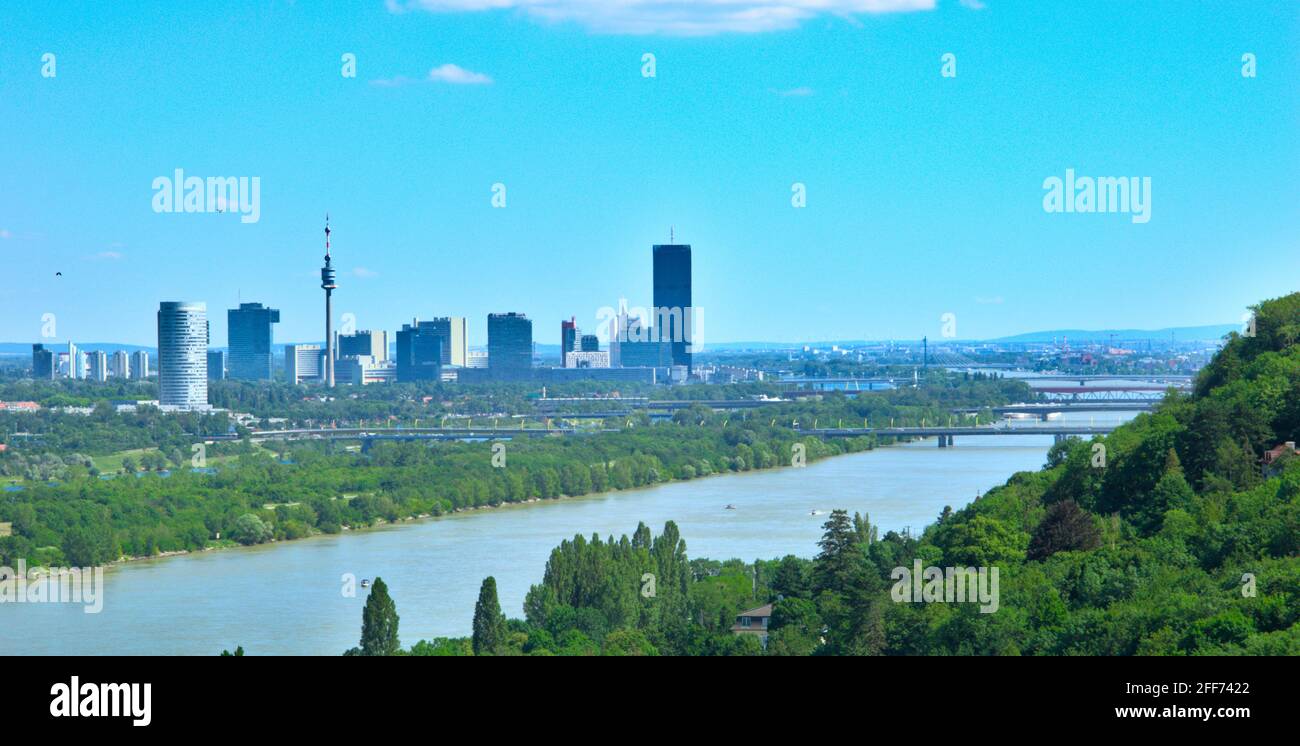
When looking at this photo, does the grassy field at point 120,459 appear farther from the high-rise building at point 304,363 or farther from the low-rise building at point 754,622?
the high-rise building at point 304,363

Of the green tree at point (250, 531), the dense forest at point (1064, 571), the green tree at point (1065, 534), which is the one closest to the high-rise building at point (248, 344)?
the green tree at point (250, 531)

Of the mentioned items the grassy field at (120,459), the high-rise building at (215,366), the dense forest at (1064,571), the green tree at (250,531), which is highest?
the high-rise building at (215,366)

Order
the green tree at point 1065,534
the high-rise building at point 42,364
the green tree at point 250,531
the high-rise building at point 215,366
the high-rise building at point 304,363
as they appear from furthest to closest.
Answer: the high-rise building at point 304,363 → the high-rise building at point 215,366 → the high-rise building at point 42,364 → the green tree at point 250,531 → the green tree at point 1065,534

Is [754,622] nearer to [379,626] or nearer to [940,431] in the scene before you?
[379,626]

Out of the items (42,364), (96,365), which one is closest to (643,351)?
(96,365)

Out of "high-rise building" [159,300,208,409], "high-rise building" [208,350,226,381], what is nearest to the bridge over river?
"high-rise building" [159,300,208,409]
